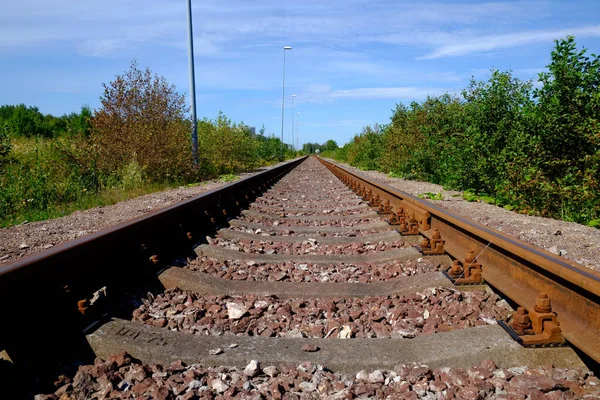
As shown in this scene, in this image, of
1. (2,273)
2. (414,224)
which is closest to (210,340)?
(2,273)

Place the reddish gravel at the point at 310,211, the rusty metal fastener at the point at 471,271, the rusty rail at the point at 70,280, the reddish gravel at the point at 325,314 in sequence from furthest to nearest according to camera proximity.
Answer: the reddish gravel at the point at 310,211 → the rusty metal fastener at the point at 471,271 → the reddish gravel at the point at 325,314 → the rusty rail at the point at 70,280

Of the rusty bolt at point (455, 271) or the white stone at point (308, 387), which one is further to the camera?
the rusty bolt at point (455, 271)

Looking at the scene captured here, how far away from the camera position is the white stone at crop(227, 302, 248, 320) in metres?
2.78

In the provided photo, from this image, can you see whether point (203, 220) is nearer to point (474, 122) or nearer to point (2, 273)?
point (2, 273)

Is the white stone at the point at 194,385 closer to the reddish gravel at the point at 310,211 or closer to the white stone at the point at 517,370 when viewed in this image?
the white stone at the point at 517,370

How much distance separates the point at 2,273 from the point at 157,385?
0.79 m

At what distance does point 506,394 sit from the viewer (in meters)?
1.87

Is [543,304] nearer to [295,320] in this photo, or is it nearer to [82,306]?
[295,320]

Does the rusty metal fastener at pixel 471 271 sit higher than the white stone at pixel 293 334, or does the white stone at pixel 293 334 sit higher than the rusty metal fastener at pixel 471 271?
the rusty metal fastener at pixel 471 271

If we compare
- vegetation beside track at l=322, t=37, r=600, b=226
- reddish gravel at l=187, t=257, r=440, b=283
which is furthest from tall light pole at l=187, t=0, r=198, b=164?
reddish gravel at l=187, t=257, r=440, b=283

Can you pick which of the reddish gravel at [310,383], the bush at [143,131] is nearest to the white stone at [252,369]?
the reddish gravel at [310,383]

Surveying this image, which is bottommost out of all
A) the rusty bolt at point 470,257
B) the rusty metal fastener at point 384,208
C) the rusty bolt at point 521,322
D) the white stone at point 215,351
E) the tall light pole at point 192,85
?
the white stone at point 215,351

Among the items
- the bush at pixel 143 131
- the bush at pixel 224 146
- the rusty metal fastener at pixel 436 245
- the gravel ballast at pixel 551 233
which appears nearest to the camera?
the rusty metal fastener at pixel 436 245

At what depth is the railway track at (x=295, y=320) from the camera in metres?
1.94
